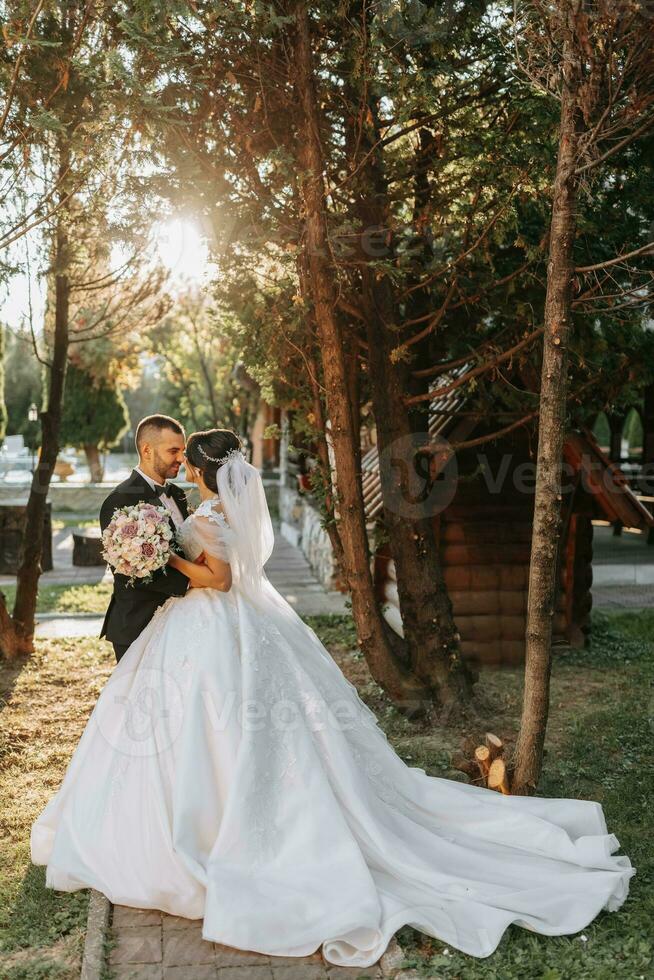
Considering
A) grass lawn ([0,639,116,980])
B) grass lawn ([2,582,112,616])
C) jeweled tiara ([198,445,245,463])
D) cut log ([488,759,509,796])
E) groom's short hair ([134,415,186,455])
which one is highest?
groom's short hair ([134,415,186,455])

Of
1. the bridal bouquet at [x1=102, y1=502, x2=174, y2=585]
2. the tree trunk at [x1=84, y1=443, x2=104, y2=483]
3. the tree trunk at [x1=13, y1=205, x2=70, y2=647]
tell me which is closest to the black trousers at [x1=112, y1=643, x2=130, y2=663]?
the bridal bouquet at [x1=102, y1=502, x2=174, y2=585]

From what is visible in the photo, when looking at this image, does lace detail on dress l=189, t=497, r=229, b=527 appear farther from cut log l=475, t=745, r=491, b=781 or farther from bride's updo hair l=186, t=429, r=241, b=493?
cut log l=475, t=745, r=491, b=781

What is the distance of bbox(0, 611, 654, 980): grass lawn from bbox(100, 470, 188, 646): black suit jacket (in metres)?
1.27

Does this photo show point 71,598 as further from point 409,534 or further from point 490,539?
point 409,534

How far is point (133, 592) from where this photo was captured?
467cm

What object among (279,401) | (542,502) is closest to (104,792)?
(542,502)

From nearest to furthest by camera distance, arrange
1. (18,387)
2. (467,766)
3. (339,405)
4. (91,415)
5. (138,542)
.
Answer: (138,542) → (467,766) → (339,405) → (91,415) → (18,387)

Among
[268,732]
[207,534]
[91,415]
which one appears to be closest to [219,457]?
[207,534]

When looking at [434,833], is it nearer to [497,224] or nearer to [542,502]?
[542,502]

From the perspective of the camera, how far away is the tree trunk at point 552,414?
15.7 feet

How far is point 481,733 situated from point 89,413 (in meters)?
27.8

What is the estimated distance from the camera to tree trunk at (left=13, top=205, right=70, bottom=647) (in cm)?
890

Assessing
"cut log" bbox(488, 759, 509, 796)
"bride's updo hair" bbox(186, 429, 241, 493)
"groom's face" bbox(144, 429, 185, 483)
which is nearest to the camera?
"bride's updo hair" bbox(186, 429, 241, 493)

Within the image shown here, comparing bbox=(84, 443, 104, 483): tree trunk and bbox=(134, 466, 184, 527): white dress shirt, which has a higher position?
bbox=(84, 443, 104, 483): tree trunk
